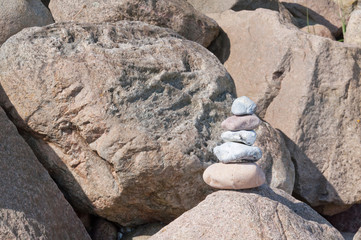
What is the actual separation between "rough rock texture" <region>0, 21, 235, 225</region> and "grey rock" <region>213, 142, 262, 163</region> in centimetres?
57

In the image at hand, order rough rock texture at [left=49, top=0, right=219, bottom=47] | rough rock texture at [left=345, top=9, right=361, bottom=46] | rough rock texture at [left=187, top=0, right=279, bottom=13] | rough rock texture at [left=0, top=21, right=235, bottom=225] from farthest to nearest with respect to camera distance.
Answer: rough rock texture at [left=187, top=0, right=279, bottom=13] < rough rock texture at [left=345, top=9, right=361, bottom=46] < rough rock texture at [left=49, top=0, right=219, bottom=47] < rough rock texture at [left=0, top=21, right=235, bottom=225]

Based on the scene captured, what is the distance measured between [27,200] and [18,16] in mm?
2529

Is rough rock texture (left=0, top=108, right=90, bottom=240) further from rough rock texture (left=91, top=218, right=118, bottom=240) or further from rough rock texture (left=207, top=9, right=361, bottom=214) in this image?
rough rock texture (left=207, top=9, right=361, bottom=214)

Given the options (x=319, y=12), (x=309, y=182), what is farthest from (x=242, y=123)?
(x=319, y=12)

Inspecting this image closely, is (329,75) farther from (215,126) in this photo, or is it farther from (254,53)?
(215,126)

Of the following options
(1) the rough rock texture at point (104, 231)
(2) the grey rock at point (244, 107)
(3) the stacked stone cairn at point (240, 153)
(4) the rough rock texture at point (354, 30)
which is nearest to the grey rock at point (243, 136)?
(3) the stacked stone cairn at point (240, 153)

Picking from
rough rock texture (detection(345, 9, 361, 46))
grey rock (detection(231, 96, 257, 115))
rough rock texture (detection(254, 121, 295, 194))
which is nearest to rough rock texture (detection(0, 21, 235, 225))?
rough rock texture (detection(254, 121, 295, 194))

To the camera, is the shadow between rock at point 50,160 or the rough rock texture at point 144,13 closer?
the shadow between rock at point 50,160

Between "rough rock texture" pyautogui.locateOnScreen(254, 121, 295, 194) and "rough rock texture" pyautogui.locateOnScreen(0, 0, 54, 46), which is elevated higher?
"rough rock texture" pyautogui.locateOnScreen(0, 0, 54, 46)

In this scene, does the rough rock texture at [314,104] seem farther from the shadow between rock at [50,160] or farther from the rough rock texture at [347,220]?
the shadow between rock at [50,160]

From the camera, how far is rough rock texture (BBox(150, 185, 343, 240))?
11.1ft

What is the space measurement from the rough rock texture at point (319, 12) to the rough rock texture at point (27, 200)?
211 inches

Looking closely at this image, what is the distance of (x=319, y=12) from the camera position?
8.37 m

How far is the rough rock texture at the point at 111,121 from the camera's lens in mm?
4152
